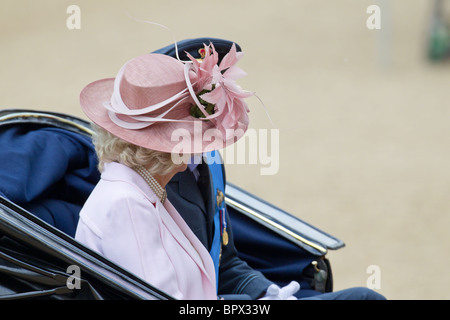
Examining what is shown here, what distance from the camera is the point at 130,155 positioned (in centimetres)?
237

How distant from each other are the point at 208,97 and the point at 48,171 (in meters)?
0.72

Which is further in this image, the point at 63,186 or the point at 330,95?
the point at 330,95

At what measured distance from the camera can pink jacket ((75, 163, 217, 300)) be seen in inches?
89.3

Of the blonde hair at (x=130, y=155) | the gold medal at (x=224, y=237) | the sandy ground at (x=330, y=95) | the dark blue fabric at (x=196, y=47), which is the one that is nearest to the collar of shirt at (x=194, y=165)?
the blonde hair at (x=130, y=155)

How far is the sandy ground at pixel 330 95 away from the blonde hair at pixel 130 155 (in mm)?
2690

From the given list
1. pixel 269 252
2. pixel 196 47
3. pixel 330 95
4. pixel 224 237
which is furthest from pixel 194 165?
pixel 330 95

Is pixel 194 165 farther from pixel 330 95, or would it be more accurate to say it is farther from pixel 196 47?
pixel 330 95

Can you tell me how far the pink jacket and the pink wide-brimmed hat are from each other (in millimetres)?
163

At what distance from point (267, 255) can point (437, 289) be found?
1.92m

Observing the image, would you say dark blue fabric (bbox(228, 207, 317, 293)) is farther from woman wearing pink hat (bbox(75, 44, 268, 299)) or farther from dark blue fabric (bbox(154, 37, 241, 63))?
dark blue fabric (bbox(154, 37, 241, 63))

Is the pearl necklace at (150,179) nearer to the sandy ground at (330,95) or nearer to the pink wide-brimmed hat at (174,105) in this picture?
the pink wide-brimmed hat at (174,105)

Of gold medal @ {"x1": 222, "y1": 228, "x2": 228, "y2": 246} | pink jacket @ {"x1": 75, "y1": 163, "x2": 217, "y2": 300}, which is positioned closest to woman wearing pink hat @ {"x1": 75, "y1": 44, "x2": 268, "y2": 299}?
pink jacket @ {"x1": 75, "y1": 163, "x2": 217, "y2": 300}
